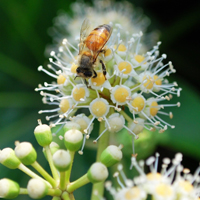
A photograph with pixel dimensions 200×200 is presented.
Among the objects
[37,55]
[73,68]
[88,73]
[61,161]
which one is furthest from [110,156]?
[37,55]

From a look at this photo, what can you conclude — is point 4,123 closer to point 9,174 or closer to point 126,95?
point 9,174

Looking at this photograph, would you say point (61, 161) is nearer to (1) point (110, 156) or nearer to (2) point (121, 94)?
(1) point (110, 156)

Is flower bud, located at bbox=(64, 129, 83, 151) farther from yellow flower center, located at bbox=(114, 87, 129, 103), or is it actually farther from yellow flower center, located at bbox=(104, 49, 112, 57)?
yellow flower center, located at bbox=(104, 49, 112, 57)

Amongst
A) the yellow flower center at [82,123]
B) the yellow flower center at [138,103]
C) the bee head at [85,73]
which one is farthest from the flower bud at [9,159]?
the yellow flower center at [138,103]

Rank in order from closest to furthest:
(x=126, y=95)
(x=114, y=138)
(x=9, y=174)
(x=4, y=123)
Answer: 1. (x=126, y=95)
2. (x=114, y=138)
3. (x=9, y=174)
4. (x=4, y=123)

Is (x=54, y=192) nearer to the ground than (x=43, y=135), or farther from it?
nearer to the ground

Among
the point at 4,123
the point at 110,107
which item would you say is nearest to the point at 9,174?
the point at 4,123
